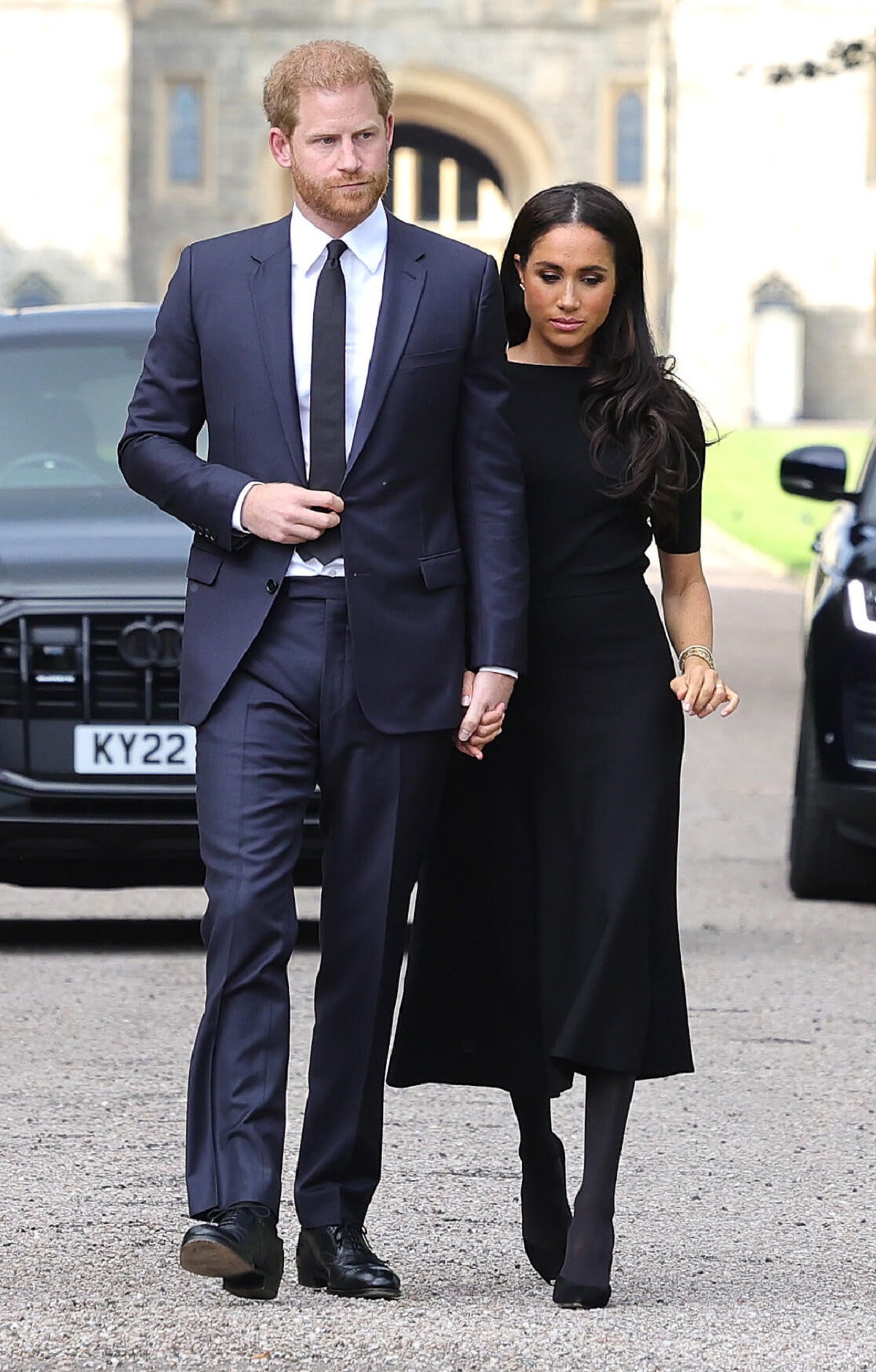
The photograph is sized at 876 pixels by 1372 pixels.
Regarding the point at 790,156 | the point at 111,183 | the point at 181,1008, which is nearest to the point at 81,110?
the point at 111,183

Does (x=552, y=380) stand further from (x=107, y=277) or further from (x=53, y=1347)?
(x=107, y=277)

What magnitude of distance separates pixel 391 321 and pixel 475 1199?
1.59 metres

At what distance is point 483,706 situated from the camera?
398 cm

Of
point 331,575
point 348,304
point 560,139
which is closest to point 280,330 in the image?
point 348,304

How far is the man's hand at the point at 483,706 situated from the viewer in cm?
397

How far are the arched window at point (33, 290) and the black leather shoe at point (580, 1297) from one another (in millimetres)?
57883

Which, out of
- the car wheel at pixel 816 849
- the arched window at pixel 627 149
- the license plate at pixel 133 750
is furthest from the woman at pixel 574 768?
the arched window at pixel 627 149

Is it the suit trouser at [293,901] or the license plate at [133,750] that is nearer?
the suit trouser at [293,901]

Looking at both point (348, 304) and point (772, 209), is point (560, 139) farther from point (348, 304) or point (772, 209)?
point (348, 304)

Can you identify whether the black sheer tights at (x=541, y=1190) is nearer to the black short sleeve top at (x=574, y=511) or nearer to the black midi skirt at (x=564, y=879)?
the black midi skirt at (x=564, y=879)

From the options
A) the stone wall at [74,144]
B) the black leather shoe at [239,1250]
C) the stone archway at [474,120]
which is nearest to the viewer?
the black leather shoe at [239,1250]

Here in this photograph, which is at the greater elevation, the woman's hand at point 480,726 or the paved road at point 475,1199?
the woman's hand at point 480,726

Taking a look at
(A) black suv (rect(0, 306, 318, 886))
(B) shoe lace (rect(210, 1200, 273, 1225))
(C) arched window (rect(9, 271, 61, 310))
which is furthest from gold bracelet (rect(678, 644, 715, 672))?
(C) arched window (rect(9, 271, 61, 310))

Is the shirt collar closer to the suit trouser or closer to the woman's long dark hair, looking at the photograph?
the woman's long dark hair
